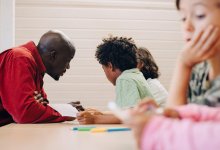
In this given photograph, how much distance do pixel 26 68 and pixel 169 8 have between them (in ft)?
8.73

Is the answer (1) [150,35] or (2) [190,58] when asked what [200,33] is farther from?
(1) [150,35]

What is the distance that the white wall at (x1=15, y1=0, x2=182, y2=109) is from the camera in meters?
4.05

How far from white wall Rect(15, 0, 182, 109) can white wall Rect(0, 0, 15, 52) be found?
0.20m

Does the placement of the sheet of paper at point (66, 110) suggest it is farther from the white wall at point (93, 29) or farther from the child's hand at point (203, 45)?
the white wall at point (93, 29)

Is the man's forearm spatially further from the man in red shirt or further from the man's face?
the man's face

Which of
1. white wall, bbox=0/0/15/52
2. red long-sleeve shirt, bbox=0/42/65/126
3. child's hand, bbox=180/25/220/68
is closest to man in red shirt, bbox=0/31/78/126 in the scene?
red long-sleeve shirt, bbox=0/42/65/126

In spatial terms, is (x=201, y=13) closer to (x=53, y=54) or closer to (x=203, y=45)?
(x=203, y=45)

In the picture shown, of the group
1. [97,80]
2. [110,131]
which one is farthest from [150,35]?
[110,131]

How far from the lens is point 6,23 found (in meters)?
3.79

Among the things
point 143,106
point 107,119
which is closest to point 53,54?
point 107,119

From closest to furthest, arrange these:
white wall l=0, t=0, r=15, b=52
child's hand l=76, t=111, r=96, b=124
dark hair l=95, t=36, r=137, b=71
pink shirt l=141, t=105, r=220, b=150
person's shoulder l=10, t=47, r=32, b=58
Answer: pink shirt l=141, t=105, r=220, b=150 < child's hand l=76, t=111, r=96, b=124 < person's shoulder l=10, t=47, r=32, b=58 < dark hair l=95, t=36, r=137, b=71 < white wall l=0, t=0, r=15, b=52

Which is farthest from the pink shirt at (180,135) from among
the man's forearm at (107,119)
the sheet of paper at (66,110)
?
the sheet of paper at (66,110)

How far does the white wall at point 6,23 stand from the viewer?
3764 mm

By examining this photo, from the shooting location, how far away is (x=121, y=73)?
8.55 ft
